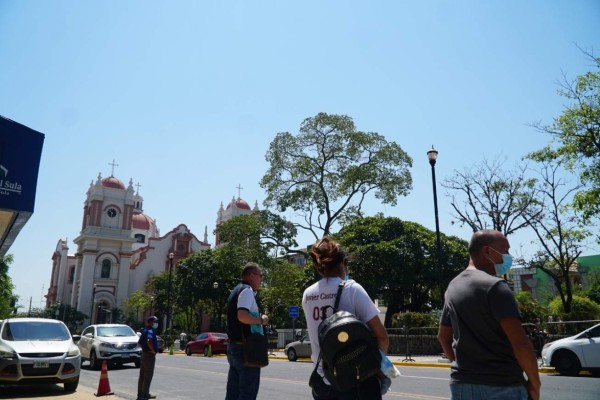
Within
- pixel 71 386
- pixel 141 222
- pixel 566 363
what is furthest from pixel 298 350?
pixel 141 222

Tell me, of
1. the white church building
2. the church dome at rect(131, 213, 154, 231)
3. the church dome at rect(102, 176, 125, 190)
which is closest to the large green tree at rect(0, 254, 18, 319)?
the white church building

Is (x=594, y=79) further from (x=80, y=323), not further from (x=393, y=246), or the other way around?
(x=80, y=323)

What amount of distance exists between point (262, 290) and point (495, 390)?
45053 mm

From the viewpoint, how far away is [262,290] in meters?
47.0

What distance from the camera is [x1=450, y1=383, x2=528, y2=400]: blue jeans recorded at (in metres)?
2.84

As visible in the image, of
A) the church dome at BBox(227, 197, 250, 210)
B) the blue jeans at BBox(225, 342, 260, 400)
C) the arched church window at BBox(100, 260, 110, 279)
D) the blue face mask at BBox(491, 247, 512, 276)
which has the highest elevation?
the church dome at BBox(227, 197, 250, 210)

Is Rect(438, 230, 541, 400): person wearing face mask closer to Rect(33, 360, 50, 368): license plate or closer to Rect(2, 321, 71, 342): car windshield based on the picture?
Rect(33, 360, 50, 368): license plate

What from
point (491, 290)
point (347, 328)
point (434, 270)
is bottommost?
point (347, 328)

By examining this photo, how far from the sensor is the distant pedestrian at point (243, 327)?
16.0 feet

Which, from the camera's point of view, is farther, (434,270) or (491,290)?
(434,270)

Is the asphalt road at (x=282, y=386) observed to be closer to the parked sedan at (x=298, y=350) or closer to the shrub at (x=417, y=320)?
the parked sedan at (x=298, y=350)

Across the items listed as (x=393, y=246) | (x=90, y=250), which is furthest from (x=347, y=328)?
(x=90, y=250)

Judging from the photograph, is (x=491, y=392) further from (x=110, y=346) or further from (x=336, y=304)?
(x=110, y=346)

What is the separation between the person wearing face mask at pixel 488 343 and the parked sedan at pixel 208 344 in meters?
25.5
